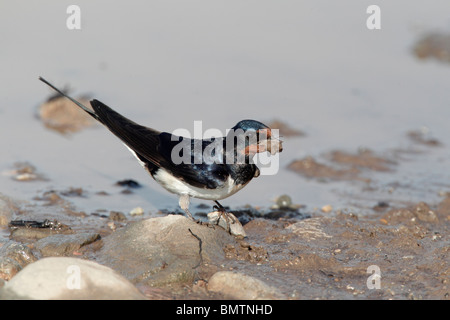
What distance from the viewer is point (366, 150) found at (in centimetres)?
797

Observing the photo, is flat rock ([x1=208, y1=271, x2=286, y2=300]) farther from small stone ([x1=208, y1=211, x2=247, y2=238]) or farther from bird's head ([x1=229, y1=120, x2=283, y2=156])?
bird's head ([x1=229, y1=120, x2=283, y2=156])

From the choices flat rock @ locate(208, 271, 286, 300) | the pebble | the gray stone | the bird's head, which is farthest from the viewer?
the pebble

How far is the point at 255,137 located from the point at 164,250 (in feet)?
3.47

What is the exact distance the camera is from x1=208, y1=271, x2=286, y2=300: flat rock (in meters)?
4.23

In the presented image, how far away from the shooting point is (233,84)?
9195mm

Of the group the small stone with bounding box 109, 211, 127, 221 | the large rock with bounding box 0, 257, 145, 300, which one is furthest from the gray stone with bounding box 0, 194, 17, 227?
the large rock with bounding box 0, 257, 145, 300

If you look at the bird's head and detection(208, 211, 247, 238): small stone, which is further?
detection(208, 211, 247, 238): small stone

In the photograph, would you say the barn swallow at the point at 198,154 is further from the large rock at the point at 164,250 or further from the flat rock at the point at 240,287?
the flat rock at the point at 240,287

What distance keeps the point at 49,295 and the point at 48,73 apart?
5.48 metres

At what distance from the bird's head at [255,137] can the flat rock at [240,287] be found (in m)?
1.11

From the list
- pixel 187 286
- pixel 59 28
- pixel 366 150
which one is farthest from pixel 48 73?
pixel 187 286

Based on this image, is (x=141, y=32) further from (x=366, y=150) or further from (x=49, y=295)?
(x=49, y=295)

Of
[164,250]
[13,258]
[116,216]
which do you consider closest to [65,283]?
[164,250]
